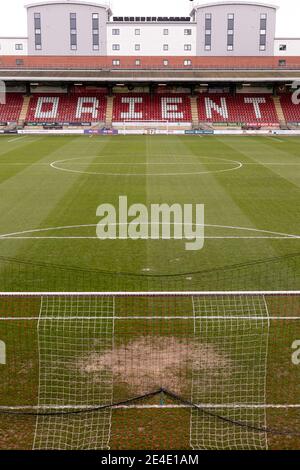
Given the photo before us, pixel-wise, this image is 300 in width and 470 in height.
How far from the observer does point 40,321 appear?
40.0 ft

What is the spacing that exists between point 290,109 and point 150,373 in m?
66.0

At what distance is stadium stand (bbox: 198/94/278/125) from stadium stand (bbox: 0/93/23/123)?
71.5ft

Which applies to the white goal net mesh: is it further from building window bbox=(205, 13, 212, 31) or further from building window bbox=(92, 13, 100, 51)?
building window bbox=(205, 13, 212, 31)

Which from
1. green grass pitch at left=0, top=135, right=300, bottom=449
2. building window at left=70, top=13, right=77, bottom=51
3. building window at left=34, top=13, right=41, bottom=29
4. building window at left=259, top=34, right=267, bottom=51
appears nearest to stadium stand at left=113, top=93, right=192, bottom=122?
green grass pitch at left=0, top=135, right=300, bottom=449

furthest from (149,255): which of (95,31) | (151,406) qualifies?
(95,31)

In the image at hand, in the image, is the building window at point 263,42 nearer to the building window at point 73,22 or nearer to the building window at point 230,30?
the building window at point 230,30

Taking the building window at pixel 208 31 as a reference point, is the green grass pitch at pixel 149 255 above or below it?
below

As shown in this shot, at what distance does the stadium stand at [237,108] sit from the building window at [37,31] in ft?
142

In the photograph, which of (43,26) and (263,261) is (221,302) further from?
(43,26)

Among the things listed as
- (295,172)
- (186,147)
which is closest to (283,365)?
(295,172)

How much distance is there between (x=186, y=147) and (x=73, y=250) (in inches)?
1291

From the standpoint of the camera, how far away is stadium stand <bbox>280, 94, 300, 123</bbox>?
69.8m

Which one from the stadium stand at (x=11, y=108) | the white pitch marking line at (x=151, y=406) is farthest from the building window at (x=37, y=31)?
the white pitch marking line at (x=151, y=406)

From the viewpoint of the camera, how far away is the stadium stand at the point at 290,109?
2746 inches
